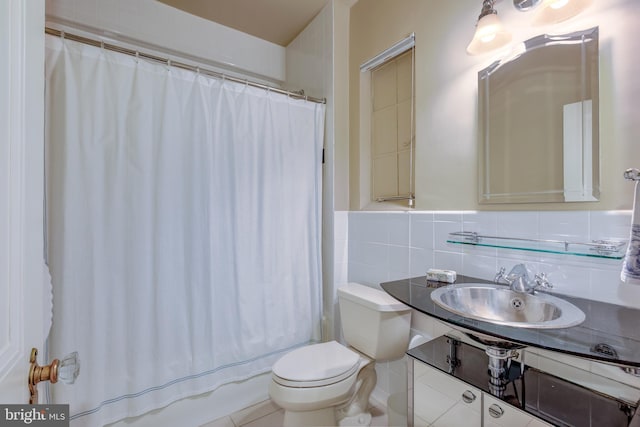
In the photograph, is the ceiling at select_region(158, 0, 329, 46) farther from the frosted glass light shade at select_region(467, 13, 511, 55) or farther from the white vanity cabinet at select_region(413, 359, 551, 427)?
the white vanity cabinet at select_region(413, 359, 551, 427)

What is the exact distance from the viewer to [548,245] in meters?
0.99

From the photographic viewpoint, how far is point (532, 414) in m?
0.76

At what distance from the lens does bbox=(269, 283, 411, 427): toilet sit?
1.23 meters

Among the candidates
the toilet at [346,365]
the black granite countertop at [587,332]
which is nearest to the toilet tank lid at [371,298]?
the toilet at [346,365]

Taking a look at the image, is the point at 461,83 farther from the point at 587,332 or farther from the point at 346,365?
the point at 346,365

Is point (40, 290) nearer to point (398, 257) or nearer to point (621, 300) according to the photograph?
point (398, 257)

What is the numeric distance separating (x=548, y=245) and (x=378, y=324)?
31.2 inches

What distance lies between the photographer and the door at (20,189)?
0.43 m

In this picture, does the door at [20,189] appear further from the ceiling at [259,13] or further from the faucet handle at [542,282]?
the ceiling at [259,13]

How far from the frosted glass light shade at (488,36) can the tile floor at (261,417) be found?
193 centimetres

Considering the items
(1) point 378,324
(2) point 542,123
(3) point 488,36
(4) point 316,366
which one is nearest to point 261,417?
(4) point 316,366

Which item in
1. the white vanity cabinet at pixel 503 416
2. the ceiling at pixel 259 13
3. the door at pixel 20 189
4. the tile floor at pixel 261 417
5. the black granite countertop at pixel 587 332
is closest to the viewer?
the door at pixel 20 189

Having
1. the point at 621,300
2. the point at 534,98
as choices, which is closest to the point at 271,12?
the point at 534,98

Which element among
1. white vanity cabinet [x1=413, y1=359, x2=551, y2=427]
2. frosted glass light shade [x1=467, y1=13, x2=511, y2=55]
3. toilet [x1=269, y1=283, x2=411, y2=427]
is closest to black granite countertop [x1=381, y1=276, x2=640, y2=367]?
white vanity cabinet [x1=413, y1=359, x2=551, y2=427]
